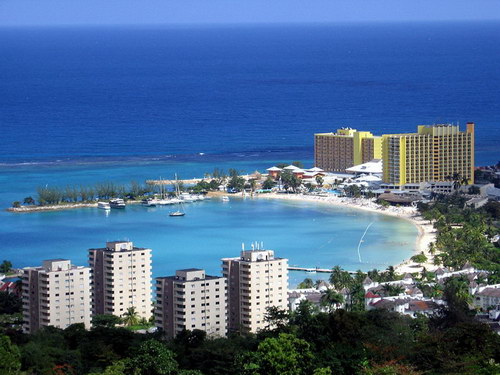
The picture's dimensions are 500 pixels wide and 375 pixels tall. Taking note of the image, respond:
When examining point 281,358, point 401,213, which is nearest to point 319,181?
point 401,213

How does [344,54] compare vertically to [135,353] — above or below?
above

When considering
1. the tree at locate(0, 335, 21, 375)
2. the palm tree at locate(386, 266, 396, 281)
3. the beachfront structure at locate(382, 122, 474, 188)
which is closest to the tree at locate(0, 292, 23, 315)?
the tree at locate(0, 335, 21, 375)

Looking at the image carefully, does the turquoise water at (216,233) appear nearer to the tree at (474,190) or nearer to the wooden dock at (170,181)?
the wooden dock at (170,181)

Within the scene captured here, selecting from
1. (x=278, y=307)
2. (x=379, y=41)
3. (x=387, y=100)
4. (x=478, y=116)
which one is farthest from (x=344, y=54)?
(x=278, y=307)

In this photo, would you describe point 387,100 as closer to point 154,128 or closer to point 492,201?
point 154,128

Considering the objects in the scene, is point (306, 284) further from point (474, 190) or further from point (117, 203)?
point (474, 190)

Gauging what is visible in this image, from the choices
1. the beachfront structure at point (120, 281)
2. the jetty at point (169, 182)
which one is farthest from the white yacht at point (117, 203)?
the beachfront structure at point (120, 281)
